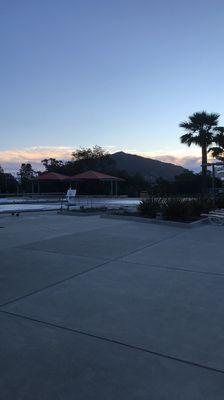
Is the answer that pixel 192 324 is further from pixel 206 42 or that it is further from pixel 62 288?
pixel 206 42

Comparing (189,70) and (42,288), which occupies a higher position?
(189,70)

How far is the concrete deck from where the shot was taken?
2625 mm

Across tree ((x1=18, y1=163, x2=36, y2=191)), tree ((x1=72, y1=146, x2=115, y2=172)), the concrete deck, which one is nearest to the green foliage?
the concrete deck

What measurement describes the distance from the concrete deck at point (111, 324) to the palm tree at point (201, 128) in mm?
26167

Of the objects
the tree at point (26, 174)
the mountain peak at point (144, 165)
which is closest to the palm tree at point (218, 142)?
the tree at point (26, 174)

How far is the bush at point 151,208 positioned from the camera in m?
13.2

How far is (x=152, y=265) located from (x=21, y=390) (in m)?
3.87

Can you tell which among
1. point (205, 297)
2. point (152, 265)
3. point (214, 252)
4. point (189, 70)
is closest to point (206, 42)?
point (189, 70)

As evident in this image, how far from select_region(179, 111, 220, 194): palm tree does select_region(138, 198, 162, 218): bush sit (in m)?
19.5

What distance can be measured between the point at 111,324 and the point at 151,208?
387 inches

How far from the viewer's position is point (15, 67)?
1870 cm

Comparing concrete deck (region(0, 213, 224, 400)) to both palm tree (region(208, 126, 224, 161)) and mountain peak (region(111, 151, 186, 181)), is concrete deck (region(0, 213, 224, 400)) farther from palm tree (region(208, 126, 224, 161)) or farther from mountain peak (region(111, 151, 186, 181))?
mountain peak (region(111, 151, 186, 181))

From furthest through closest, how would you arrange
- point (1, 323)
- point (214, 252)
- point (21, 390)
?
1. point (214, 252)
2. point (1, 323)
3. point (21, 390)

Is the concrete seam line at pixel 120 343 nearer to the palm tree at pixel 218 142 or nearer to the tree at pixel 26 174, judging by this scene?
the palm tree at pixel 218 142
